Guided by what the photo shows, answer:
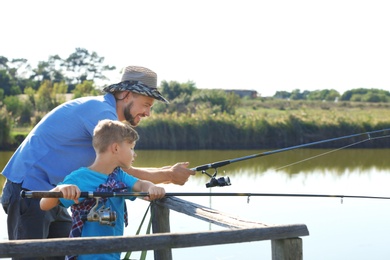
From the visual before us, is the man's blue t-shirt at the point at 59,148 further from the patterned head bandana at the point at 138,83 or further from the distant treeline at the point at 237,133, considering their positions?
the distant treeline at the point at 237,133

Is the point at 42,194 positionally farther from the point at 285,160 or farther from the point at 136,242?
the point at 285,160

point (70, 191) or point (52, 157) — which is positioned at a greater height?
point (52, 157)

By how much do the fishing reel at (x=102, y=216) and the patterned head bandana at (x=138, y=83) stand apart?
2.03 feet

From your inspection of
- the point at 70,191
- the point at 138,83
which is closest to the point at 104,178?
the point at 70,191

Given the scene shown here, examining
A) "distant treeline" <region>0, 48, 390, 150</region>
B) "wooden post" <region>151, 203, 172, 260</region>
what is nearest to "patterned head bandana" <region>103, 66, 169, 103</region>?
"wooden post" <region>151, 203, 172, 260</region>

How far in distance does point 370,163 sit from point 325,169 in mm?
1539

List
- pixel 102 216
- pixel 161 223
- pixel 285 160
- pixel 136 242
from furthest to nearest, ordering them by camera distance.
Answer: pixel 285 160, pixel 161 223, pixel 102 216, pixel 136 242

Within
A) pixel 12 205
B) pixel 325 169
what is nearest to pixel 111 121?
pixel 12 205

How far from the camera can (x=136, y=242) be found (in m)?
2.08

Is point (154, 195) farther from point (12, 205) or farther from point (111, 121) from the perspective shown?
point (12, 205)

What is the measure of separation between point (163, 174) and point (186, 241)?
0.82 metres

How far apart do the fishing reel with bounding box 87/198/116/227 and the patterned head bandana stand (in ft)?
2.03

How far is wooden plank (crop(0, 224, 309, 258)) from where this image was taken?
1990 mm

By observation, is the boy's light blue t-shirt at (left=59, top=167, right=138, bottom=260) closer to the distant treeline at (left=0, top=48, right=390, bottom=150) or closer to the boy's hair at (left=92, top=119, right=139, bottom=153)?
the boy's hair at (left=92, top=119, right=139, bottom=153)
